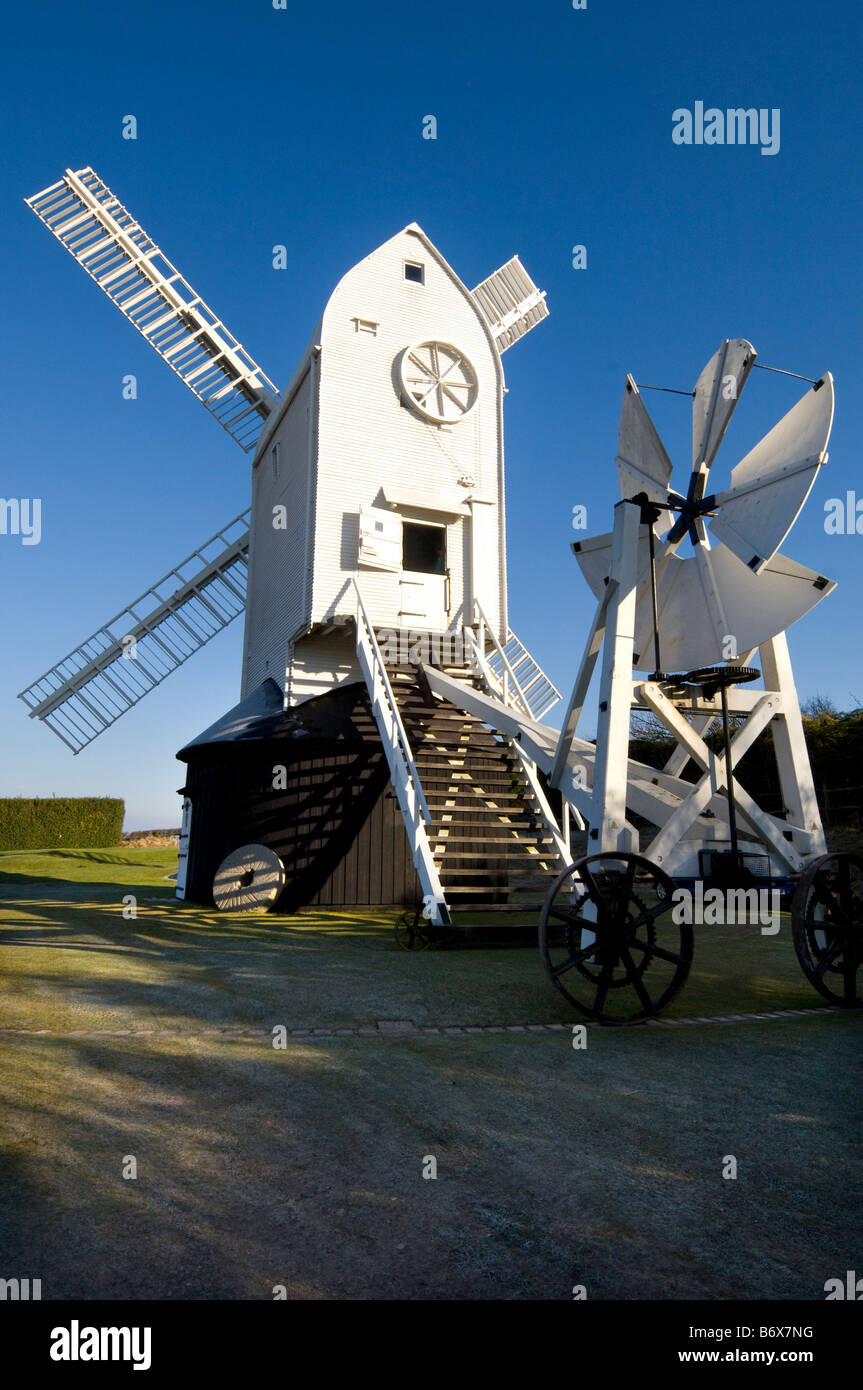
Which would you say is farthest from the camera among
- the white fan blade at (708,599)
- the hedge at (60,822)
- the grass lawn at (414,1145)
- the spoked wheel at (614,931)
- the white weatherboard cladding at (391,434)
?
the hedge at (60,822)

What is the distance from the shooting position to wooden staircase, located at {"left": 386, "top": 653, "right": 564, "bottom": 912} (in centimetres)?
1115

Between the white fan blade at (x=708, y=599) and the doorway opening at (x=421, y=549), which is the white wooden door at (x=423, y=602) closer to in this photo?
the doorway opening at (x=421, y=549)

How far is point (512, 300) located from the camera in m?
23.1

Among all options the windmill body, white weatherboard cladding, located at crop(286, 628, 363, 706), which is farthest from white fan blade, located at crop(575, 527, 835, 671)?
white weatherboard cladding, located at crop(286, 628, 363, 706)

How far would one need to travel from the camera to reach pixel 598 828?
24.4 ft

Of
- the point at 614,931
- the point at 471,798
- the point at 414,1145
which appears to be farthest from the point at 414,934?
→ the point at 414,1145

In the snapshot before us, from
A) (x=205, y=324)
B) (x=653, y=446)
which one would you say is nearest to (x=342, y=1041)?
(x=653, y=446)

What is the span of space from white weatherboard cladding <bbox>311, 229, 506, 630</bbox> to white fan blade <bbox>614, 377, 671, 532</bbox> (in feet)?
26.0

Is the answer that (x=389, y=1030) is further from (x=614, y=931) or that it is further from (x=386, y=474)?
(x=386, y=474)

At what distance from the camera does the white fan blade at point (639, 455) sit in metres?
8.73

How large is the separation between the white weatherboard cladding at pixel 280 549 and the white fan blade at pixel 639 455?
27.1 ft

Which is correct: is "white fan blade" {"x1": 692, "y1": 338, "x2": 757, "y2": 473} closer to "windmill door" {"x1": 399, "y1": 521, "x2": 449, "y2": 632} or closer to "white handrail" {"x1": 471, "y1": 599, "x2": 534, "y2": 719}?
"white handrail" {"x1": 471, "y1": 599, "x2": 534, "y2": 719}

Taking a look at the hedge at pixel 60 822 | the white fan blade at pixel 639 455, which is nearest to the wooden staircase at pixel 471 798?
the white fan blade at pixel 639 455
